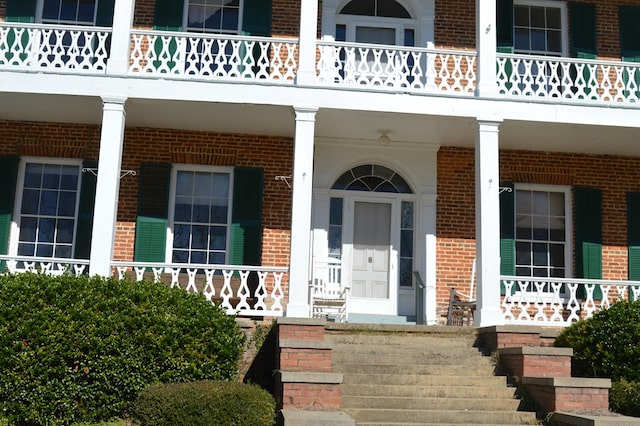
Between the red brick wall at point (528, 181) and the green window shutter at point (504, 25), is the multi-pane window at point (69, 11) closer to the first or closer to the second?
the red brick wall at point (528, 181)

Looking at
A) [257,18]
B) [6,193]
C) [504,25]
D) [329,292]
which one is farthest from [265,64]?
[6,193]

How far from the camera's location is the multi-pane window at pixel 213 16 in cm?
1395

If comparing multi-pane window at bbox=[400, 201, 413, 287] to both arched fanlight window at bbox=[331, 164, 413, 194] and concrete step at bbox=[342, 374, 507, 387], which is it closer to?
arched fanlight window at bbox=[331, 164, 413, 194]

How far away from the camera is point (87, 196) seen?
13.2 meters

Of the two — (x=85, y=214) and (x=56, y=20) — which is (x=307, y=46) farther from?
(x=56, y=20)

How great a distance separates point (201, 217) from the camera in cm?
1359

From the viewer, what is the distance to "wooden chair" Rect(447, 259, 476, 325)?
43.2 feet

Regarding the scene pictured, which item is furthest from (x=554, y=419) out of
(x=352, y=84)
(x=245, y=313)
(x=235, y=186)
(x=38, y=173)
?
(x=38, y=173)

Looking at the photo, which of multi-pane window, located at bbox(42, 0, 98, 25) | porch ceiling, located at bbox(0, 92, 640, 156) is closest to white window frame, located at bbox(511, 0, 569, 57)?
porch ceiling, located at bbox(0, 92, 640, 156)

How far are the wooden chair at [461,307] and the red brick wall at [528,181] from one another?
0.19 m

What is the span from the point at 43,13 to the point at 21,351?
7314mm

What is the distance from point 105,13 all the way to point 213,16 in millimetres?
1888

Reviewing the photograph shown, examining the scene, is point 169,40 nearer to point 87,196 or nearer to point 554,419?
point 87,196

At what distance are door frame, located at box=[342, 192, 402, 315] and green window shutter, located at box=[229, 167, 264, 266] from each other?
157cm
